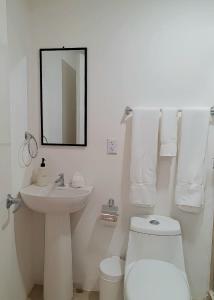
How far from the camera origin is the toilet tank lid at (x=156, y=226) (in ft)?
5.30

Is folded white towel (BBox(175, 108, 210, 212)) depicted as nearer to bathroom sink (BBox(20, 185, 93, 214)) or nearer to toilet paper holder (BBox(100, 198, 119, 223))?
toilet paper holder (BBox(100, 198, 119, 223))

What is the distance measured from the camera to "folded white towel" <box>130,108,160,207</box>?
A: 1.64 m

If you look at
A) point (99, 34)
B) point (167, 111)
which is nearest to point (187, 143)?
point (167, 111)

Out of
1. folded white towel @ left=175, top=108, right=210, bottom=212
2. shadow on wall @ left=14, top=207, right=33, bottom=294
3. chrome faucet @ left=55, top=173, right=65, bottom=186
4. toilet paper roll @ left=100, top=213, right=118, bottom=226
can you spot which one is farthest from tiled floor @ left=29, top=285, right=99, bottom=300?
folded white towel @ left=175, top=108, right=210, bottom=212

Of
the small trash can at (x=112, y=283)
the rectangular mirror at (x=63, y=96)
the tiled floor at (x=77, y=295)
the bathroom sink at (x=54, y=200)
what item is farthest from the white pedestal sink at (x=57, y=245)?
the rectangular mirror at (x=63, y=96)

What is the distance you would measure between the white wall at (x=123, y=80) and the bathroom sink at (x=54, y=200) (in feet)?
0.87

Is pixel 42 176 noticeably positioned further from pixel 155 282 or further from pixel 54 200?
pixel 155 282

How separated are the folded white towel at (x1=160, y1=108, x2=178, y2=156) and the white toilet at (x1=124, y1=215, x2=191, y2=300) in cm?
54

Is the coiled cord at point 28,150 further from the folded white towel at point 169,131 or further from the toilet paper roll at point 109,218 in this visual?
the folded white towel at point 169,131

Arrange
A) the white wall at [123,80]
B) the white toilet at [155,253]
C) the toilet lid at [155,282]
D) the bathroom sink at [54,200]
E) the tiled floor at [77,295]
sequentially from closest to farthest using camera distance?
1. the toilet lid at [155,282]
2. the white toilet at [155,253]
3. the bathroom sink at [54,200]
4. the white wall at [123,80]
5. the tiled floor at [77,295]

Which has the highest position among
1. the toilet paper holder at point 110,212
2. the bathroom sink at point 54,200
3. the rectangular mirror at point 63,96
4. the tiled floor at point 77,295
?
the rectangular mirror at point 63,96

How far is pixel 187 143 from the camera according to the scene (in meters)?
1.60

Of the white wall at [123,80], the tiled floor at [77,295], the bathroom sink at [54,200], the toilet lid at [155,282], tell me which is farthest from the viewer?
the tiled floor at [77,295]

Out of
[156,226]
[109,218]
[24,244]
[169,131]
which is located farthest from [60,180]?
[169,131]
